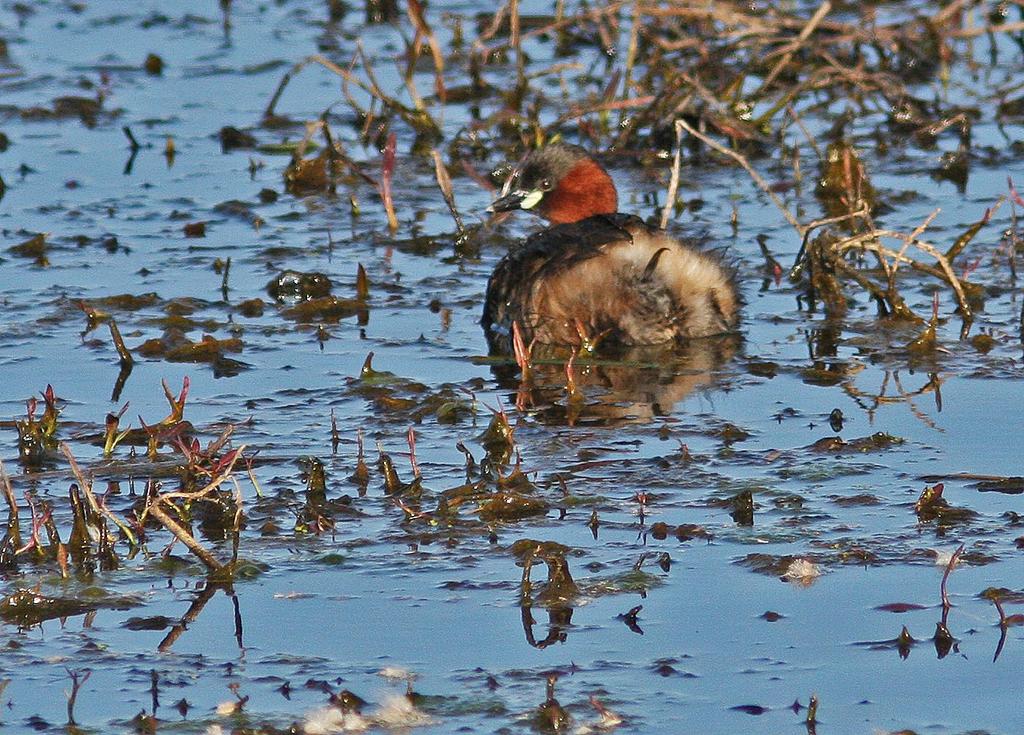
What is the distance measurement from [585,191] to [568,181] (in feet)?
0.28

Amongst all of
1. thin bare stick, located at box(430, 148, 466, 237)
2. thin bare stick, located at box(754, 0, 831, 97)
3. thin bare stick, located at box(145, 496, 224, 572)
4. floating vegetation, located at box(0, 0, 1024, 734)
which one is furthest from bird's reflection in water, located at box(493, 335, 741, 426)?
thin bare stick, located at box(754, 0, 831, 97)

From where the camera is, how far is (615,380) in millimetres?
6945

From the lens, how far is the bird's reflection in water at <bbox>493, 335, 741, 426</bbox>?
6.50 m

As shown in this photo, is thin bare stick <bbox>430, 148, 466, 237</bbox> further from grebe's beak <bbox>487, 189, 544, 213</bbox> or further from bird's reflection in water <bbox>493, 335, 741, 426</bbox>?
bird's reflection in water <bbox>493, 335, 741, 426</bbox>

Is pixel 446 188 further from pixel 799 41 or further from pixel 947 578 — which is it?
pixel 947 578

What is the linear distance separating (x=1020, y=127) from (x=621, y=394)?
4871 mm

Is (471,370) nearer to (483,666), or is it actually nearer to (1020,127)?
(483,666)

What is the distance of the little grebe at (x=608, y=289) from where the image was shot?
7.07 metres

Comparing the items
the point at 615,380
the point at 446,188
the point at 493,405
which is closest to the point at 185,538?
the point at 493,405

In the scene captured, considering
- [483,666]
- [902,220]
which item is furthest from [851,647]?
[902,220]

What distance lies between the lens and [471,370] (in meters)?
7.13

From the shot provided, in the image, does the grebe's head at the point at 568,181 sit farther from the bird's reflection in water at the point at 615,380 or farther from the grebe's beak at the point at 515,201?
the bird's reflection in water at the point at 615,380

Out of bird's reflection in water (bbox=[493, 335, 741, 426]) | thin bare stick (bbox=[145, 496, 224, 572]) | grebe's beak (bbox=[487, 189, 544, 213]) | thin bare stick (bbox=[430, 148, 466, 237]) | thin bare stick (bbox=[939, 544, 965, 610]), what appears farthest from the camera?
thin bare stick (bbox=[430, 148, 466, 237])

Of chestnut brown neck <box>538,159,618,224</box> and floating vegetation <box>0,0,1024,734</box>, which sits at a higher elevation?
chestnut brown neck <box>538,159,618,224</box>
